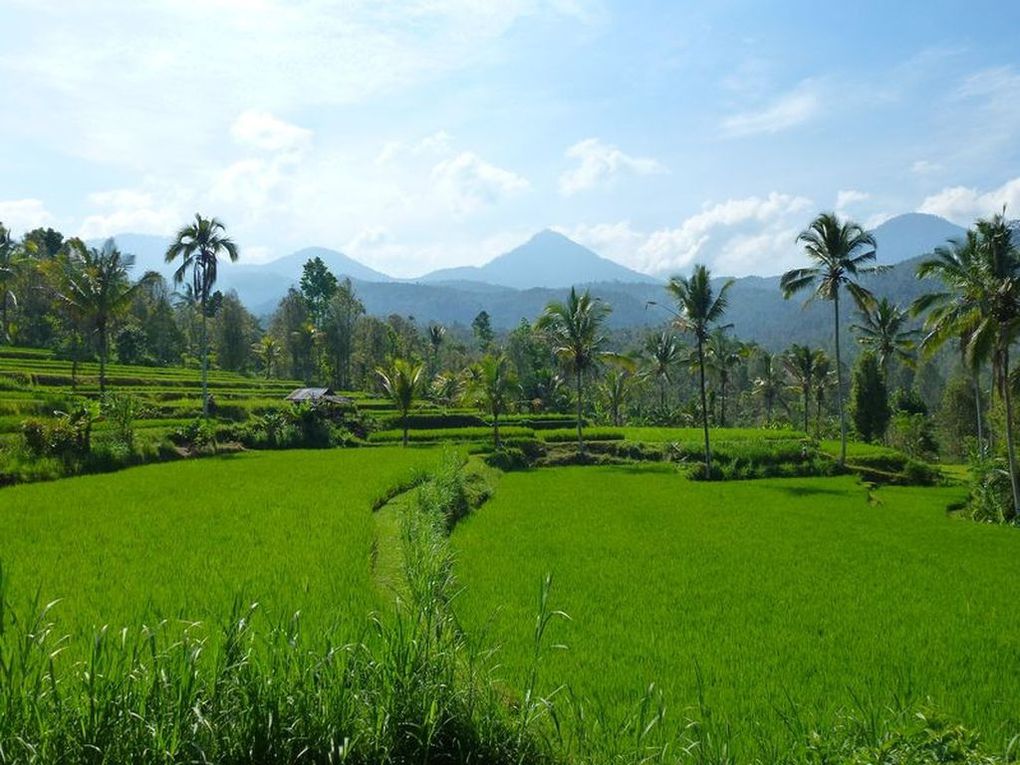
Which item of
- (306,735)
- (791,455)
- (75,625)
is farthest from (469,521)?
(791,455)

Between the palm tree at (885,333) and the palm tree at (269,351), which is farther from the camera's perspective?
the palm tree at (269,351)

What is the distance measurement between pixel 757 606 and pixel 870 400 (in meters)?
37.4

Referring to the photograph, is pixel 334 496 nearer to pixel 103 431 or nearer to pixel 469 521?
pixel 469 521

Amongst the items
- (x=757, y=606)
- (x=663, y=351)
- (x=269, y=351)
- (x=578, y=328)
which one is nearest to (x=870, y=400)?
(x=663, y=351)

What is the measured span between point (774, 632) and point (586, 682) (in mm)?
2899

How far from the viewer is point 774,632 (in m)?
8.02

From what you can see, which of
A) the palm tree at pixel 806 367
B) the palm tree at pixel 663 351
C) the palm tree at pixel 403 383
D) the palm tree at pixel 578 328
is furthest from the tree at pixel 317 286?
the palm tree at pixel 578 328

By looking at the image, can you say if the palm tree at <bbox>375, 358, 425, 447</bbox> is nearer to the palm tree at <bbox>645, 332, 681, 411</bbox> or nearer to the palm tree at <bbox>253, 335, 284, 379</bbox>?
the palm tree at <bbox>645, 332, 681, 411</bbox>

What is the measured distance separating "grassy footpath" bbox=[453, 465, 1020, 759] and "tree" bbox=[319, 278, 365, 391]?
48679mm

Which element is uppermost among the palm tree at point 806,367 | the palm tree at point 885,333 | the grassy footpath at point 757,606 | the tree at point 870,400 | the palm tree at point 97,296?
the palm tree at point 97,296

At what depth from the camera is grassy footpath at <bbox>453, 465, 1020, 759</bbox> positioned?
6.29 m

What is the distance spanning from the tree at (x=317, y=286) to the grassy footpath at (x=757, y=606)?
202 feet

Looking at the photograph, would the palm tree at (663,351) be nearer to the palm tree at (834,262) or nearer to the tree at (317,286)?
the palm tree at (834,262)

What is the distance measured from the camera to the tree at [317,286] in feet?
246
